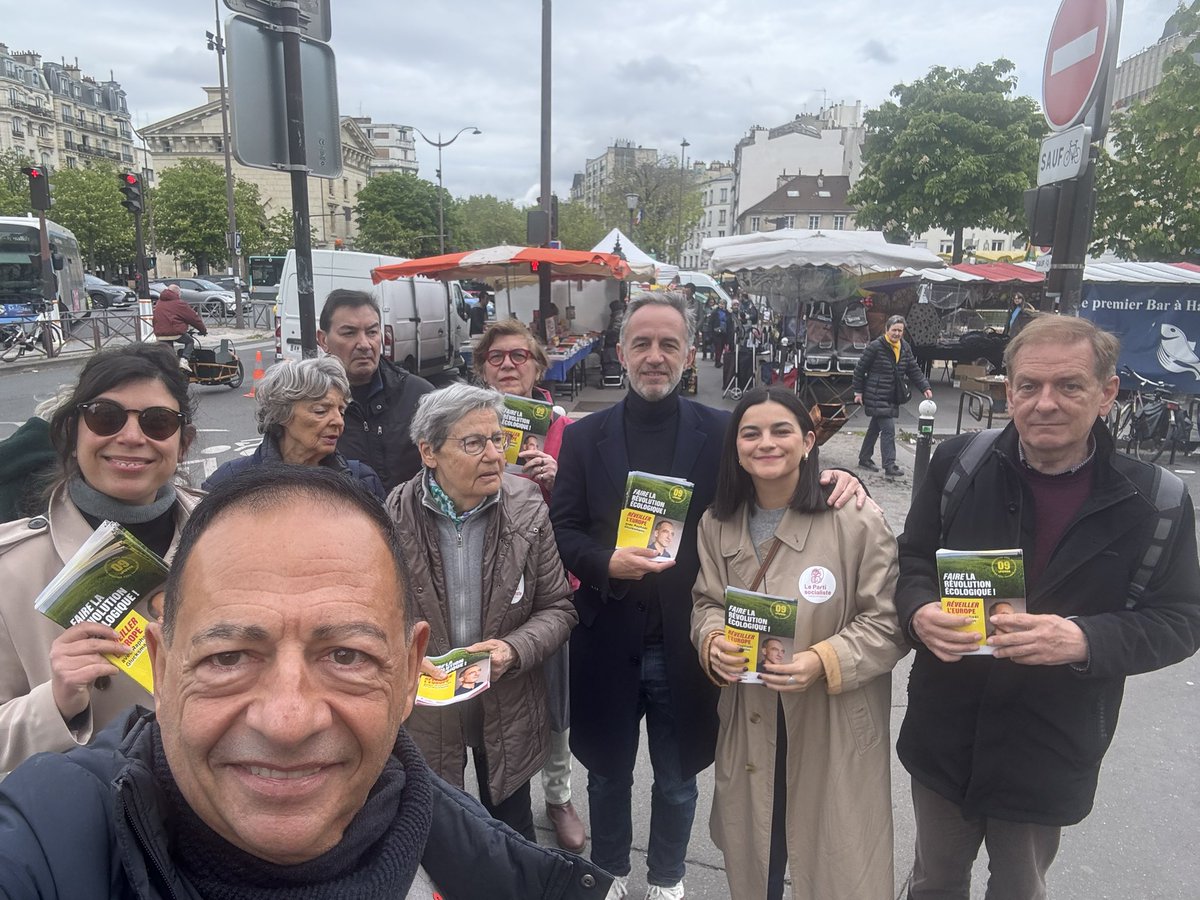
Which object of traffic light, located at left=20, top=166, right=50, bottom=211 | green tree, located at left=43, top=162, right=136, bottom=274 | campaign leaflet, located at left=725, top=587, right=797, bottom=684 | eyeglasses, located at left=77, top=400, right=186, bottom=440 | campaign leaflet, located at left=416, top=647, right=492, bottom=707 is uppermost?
green tree, located at left=43, top=162, right=136, bottom=274

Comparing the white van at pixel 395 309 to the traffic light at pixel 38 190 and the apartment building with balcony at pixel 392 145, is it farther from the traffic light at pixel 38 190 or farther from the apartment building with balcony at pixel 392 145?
the apartment building with balcony at pixel 392 145

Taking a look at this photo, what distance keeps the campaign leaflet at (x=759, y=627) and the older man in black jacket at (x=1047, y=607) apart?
1.24 feet

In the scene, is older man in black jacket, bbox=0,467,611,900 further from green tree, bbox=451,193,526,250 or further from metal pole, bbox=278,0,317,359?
green tree, bbox=451,193,526,250

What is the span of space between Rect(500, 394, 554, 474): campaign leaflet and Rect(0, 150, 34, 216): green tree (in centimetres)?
5001

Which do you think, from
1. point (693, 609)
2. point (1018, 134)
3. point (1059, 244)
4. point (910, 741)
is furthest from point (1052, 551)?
point (1018, 134)

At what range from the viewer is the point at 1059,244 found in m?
4.06

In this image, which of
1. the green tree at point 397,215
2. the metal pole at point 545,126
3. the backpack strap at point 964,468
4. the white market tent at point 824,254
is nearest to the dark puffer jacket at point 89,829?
the backpack strap at point 964,468

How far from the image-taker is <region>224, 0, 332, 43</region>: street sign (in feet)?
10.4

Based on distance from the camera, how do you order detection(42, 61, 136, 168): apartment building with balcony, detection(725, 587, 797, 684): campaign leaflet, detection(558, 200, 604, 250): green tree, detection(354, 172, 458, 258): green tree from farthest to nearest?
1. detection(42, 61, 136, 168): apartment building with balcony
2. detection(354, 172, 458, 258): green tree
3. detection(558, 200, 604, 250): green tree
4. detection(725, 587, 797, 684): campaign leaflet

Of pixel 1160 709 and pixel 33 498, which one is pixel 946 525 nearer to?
pixel 33 498

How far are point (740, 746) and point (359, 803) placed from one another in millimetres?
1666

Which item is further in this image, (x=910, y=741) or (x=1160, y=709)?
(x=1160, y=709)

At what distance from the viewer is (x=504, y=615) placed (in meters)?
2.49

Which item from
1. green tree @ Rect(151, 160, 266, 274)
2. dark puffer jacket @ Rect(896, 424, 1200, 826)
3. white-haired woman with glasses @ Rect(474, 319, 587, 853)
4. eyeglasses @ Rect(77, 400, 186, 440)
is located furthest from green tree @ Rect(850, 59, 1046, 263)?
green tree @ Rect(151, 160, 266, 274)
